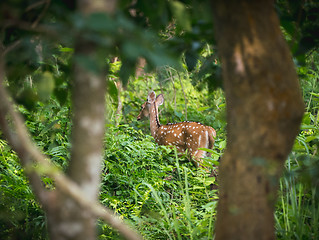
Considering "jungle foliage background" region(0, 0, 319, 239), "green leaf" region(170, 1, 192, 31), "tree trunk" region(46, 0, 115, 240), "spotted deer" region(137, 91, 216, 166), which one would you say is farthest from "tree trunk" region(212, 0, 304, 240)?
"spotted deer" region(137, 91, 216, 166)

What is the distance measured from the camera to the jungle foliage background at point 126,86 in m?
1.50

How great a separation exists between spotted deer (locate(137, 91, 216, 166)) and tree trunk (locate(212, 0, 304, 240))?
4.44 meters

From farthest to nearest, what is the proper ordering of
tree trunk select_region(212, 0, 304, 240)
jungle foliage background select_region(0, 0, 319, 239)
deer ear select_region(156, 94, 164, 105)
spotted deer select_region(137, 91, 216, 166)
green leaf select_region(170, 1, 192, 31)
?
deer ear select_region(156, 94, 164, 105) < spotted deer select_region(137, 91, 216, 166) < green leaf select_region(170, 1, 192, 31) < tree trunk select_region(212, 0, 304, 240) < jungle foliage background select_region(0, 0, 319, 239)

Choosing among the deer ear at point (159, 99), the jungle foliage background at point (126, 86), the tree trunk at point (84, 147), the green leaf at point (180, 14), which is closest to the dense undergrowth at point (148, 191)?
the jungle foliage background at point (126, 86)

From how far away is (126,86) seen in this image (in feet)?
13.1

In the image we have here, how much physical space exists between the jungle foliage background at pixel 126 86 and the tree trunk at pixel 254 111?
24 centimetres

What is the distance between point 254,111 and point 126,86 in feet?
7.80

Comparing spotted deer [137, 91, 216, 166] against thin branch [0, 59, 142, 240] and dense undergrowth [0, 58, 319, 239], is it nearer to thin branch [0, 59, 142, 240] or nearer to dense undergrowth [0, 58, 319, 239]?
dense undergrowth [0, 58, 319, 239]

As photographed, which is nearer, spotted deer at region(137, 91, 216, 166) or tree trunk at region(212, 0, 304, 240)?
tree trunk at region(212, 0, 304, 240)

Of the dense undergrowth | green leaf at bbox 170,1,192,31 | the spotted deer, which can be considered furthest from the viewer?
the spotted deer

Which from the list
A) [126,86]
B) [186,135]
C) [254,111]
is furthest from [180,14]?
[186,135]

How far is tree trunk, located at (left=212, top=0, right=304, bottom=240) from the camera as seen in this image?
5.65 feet

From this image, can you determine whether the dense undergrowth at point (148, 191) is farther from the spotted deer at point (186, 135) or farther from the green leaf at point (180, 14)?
the green leaf at point (180, 14)

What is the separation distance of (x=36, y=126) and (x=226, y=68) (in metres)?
3.89
